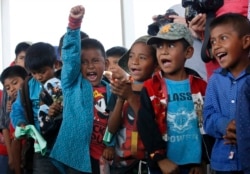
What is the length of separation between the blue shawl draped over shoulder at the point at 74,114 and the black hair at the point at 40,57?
28cm

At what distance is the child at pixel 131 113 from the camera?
232 centimetres

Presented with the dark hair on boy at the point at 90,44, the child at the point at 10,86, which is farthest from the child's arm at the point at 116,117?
the child at the point at 10,86

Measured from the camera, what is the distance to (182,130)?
2.08m

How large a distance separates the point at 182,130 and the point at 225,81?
1.00 feet

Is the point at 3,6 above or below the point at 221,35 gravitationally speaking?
above

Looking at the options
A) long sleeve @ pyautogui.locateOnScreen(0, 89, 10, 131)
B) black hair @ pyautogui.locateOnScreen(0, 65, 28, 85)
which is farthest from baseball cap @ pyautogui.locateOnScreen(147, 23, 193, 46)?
long sleeve @ pyautogui.locateOnScreen(0, 89, 10, 131)

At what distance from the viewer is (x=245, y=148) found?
171 cm

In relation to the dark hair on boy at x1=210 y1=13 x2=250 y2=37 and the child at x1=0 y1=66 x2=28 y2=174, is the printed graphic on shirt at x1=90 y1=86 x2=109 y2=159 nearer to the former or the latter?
the dark hair on boy at x1=210 y1=13 x2=250 y2=37

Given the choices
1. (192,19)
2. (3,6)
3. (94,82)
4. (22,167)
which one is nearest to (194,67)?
(192,19)

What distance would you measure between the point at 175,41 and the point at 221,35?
27 centimetres

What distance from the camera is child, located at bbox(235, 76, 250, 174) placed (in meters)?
1.71

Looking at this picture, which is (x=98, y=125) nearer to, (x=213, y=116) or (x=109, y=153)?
(x=109, y=153)

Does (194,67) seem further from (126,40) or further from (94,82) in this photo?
(126,40)

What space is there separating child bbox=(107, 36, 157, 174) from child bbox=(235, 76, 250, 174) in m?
0.67
